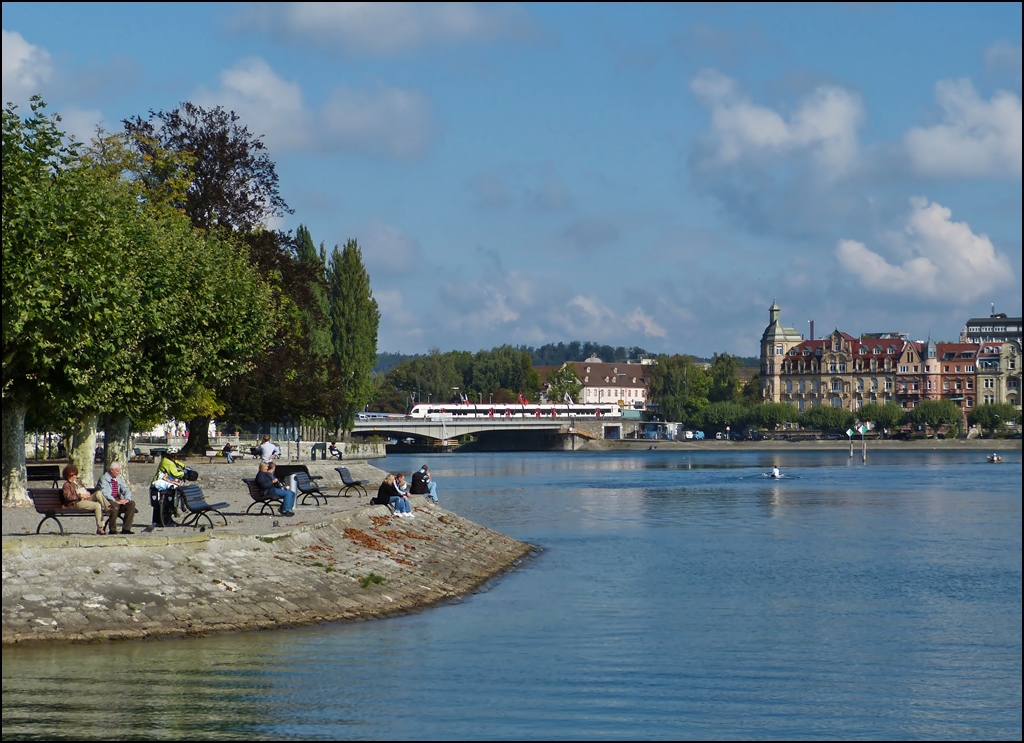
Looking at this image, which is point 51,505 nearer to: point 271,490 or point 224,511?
point 271,490

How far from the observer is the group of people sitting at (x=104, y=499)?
2736 cm

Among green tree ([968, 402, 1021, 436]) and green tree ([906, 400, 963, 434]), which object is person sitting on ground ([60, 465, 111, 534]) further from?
green tree ([906, 400, 963, 434])

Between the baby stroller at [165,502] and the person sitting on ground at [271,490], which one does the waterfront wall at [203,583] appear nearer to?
the person sitting on ground at [271,490]

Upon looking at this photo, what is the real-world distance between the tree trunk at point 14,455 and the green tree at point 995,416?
173 metres

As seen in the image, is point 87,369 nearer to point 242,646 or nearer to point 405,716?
point 242,646

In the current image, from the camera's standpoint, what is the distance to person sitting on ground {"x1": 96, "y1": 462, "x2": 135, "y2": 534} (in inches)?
1105

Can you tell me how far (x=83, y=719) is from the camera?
1797cm

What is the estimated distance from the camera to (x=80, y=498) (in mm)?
27422

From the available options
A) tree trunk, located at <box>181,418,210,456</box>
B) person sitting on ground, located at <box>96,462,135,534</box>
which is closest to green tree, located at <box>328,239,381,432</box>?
A: tree trunk, located at <box>181,418,210,456</box>

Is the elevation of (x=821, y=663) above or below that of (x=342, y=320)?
below

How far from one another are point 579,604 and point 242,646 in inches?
353

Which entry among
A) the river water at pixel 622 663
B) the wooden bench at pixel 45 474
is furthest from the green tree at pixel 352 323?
the river water at pixel 622 663

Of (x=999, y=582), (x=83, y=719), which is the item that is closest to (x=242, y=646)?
(x=83, y=719)

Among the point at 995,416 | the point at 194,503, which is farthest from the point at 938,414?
the point at 194,503
